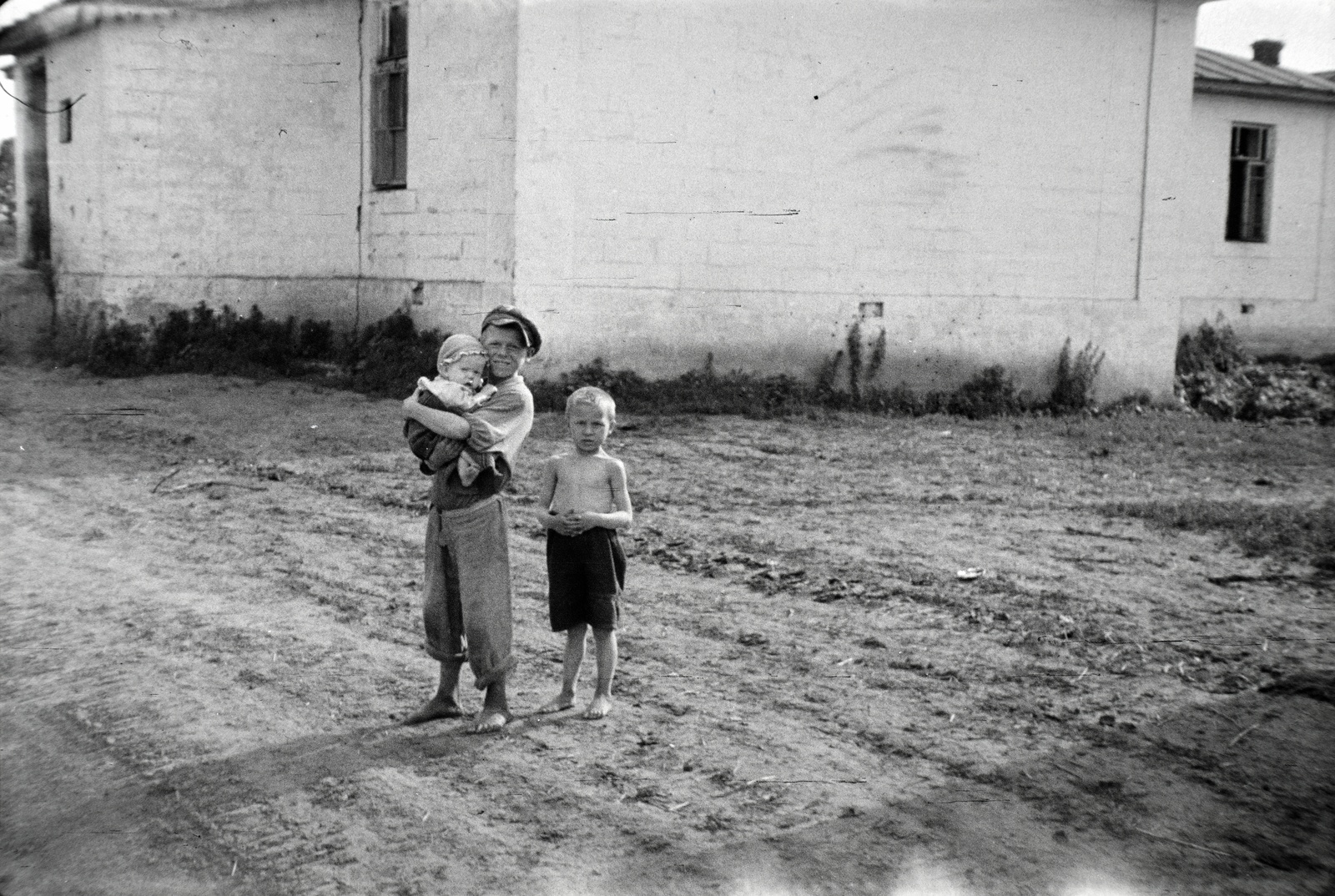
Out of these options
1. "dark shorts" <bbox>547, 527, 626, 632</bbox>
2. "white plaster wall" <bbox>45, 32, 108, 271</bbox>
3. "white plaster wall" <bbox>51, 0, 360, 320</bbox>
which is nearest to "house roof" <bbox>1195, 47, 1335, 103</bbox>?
"white plaster wall" <bbox>51, 0, 360, 320</bbox>

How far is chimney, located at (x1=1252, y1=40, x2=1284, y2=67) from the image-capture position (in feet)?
79.3

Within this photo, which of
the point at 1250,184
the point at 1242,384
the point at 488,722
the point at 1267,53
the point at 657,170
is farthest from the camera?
the point at 1267,53

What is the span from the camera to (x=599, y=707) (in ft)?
16.2

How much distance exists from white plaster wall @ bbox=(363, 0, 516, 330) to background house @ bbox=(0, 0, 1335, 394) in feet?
0.10

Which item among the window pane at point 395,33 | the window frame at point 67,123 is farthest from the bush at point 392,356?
the window frame at point 67,123

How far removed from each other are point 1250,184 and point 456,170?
13.8 m

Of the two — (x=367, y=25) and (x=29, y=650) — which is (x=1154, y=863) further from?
(x=367, y=25)

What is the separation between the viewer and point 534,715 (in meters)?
4.98

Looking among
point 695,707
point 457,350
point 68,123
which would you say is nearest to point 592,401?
point 457,350

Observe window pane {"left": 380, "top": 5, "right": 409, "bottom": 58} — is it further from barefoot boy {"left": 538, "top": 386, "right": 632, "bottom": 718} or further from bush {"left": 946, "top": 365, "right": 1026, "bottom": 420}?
barefoot boy {"left": 538, "top": 386, "right": 632, "bottom": 718}

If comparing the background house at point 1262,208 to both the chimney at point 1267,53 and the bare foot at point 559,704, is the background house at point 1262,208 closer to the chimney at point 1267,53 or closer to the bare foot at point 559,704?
the chimney at point 1267,53

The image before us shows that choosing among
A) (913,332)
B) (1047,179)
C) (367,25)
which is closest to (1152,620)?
(913,332)

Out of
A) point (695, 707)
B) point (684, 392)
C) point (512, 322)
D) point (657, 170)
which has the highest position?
point (657, 170)

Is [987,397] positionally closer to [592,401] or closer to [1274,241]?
[1274,241]
